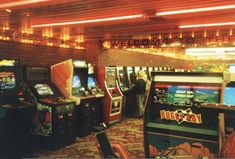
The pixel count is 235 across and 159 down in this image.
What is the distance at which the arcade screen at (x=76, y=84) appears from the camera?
23.5ft

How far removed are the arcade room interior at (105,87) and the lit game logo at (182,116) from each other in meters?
0.01

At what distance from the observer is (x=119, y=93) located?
9039 mm

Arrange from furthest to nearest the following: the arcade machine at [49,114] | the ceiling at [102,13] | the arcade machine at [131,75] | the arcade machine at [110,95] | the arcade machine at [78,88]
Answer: the arcade machine at [131,75] < the arcade machine at [110,95] < the arcade machine at [78,88] < the arcade machine at [49,114] < the ceiling at [102,13]

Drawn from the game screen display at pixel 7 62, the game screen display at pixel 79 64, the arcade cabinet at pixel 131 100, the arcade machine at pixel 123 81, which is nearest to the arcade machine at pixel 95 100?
the game screen display at pixel 79 64

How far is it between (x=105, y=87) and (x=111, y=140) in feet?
6.32

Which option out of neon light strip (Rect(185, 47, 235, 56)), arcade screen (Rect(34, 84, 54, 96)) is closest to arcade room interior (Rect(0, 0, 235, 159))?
arcade screen (Rect(34, 84, 54, 96))

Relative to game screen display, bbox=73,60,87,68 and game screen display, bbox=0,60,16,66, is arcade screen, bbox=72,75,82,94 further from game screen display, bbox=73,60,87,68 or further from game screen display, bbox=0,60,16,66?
game screen display, bbox=0,60,16,66

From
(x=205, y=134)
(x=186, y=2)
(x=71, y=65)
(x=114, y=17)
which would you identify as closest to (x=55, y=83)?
(x=71, y=65)

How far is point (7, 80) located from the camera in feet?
18.2

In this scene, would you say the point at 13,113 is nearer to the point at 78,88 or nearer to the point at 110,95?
the point at 78,88

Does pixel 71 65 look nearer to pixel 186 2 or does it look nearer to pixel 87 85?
pixel 87 85

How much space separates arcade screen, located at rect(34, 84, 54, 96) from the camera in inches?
247

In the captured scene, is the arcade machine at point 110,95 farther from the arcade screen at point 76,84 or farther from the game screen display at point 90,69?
the arcade screen at point 76,84

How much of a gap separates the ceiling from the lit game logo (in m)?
1.74
